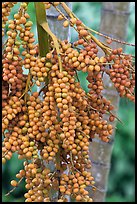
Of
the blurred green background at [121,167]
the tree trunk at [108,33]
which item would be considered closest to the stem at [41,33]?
the tree trunk at [108,33]

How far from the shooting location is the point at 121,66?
1021 mm

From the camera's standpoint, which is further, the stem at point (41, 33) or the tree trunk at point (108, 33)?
the tree trunk at point (108, 33)

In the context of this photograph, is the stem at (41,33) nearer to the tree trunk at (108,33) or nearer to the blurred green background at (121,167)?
the tree trunk at (108,33)

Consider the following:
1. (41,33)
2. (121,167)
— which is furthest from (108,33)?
(121,167)

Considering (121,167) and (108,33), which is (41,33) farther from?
(121,167)

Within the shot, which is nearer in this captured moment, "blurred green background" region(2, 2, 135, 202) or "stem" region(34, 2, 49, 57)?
"stem" region(34, 2, 49, 57)

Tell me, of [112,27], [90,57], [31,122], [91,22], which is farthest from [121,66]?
[91,22]

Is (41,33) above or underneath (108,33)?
above

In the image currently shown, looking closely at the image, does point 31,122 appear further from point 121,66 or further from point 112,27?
point 112,27

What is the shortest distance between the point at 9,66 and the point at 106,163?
902 mm

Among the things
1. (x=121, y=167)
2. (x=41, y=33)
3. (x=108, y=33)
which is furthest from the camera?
(x=121, y=167)

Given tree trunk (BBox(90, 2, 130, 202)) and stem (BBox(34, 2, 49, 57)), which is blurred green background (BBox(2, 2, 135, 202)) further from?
stem (BBox(34, 2, 49, 57))

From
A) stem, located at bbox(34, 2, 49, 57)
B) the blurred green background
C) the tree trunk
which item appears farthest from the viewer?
the blurred green background

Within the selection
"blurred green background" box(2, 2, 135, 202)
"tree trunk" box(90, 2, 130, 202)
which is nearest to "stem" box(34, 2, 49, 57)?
"tree trunk" box(90, 2, 130, 202)
